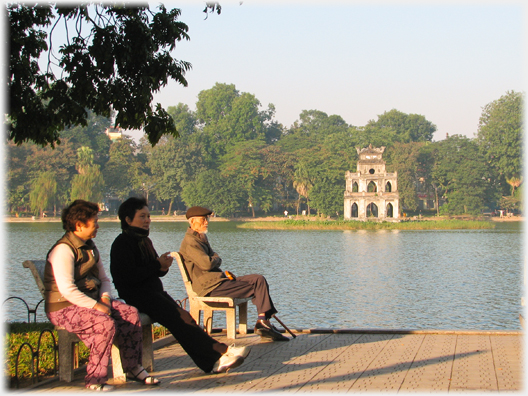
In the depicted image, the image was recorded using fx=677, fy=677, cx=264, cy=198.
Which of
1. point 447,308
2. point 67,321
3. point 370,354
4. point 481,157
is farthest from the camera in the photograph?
point 481,157

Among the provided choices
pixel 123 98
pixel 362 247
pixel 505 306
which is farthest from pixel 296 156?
pixel 123 98

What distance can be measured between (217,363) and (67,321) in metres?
1.09

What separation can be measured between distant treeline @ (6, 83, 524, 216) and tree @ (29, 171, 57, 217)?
0.27 ft

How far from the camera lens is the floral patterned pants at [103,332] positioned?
4.50 metres

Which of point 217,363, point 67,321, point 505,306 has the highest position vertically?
point 67,321

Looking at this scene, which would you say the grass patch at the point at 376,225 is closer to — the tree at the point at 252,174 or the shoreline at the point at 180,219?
the shoreline at the point at 180,219

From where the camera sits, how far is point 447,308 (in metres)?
13.9

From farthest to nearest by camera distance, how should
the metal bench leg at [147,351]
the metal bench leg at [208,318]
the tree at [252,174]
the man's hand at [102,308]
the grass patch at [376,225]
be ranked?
1. the tree at [252,174]
2. the grass patch at [376,225]
3. the metal bench leg at [208,318]
4. the metal bench leg at [147,351]
5. the man's hand at [102,308]

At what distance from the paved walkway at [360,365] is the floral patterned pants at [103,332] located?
0.61 feet

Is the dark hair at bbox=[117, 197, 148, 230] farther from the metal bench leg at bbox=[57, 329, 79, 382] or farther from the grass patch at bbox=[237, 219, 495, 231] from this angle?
the grass patch at bbox=[237, 219, 495, 231]

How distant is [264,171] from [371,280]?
46.1m

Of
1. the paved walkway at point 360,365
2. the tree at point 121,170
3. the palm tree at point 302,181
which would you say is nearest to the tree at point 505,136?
the palm tree at point 302,181

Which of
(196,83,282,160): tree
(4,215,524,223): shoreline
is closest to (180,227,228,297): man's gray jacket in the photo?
(4,215,524,223): shoreline

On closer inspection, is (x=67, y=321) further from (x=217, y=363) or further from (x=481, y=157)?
(x=481, y=157)
